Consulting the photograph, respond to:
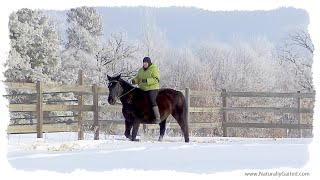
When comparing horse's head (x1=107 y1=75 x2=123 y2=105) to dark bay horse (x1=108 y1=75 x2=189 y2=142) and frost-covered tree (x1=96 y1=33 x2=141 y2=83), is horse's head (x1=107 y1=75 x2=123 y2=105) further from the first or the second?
frost-covered tree (x1=96 y1=33 x2=141 y2=83)

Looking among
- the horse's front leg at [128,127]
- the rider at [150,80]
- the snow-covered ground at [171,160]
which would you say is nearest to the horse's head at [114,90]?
the rider at [150,80]

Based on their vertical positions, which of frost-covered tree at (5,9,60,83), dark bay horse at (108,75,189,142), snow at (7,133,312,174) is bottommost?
snow at (7,133,312,174)

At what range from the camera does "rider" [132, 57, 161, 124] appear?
9.70 meters

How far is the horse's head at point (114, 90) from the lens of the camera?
959 cm

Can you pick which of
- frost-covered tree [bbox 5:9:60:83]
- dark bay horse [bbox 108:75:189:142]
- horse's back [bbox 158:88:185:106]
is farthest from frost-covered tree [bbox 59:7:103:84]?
dark bay horse [bbox 108:75:189:142]

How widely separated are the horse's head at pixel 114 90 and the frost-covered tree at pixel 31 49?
7109 mm

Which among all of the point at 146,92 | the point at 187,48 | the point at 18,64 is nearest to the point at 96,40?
the point at 187,48

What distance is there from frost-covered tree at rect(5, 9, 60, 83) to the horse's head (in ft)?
23.3

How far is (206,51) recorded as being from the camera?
32875 millimetres

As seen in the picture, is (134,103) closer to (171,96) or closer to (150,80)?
(150,80)

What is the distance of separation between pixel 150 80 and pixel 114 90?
67 centimetres

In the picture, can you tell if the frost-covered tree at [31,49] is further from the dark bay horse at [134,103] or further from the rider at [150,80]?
the rider at [150,80]

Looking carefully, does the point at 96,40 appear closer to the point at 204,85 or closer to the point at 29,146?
the point at 204,85

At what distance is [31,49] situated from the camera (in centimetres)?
1853
